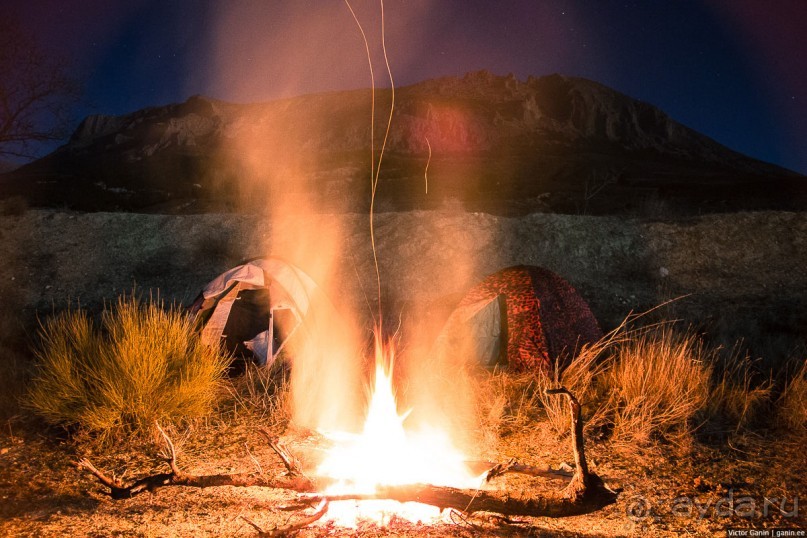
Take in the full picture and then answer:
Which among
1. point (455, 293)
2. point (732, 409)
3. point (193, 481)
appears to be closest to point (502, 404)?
point (732, 409)

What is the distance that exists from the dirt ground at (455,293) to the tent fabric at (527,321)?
5.33 feet

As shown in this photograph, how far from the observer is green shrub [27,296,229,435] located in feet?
15.1

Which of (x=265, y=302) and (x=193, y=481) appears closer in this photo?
(x=193, y=481)

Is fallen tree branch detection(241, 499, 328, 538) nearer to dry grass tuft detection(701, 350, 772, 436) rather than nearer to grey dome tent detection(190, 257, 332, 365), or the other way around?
dry grass tuft detection(701, 350, 772, 436)

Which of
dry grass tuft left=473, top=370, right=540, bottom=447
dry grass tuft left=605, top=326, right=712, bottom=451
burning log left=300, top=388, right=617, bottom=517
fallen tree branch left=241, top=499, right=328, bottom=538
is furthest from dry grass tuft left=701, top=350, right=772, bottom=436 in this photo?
fallen tree branch left=241, top=499, right=328, bottom=538

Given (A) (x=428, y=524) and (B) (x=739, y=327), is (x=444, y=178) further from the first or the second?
(A) (x=428, y=524)

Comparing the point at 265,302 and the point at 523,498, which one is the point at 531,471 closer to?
the point at 523,498

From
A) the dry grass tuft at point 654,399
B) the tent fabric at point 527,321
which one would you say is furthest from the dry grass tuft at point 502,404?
the dry grass tuft at point 654,399

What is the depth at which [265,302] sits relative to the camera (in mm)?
7898

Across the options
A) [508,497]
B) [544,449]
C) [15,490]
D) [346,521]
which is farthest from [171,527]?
[544,449]

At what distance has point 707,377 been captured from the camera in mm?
5309

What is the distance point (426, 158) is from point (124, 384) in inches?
1909

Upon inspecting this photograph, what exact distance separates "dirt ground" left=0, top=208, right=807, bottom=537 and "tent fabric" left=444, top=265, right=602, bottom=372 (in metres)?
1.62

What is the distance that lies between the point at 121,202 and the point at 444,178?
80.3 ft
